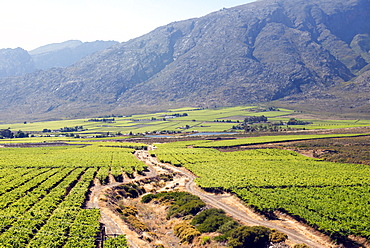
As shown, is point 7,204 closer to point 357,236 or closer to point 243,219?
point 243,219

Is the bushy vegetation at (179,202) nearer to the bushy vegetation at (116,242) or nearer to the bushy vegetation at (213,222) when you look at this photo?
the bushy vegetation at (213,222)

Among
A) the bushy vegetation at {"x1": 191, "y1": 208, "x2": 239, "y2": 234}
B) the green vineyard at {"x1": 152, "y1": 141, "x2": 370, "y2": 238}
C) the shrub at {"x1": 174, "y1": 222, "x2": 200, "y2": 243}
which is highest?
the bushy vegetation at {"x1": 191, "y1": 208, "x2": 239, "y2": 234}

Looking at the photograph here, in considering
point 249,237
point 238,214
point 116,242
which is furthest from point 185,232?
point 116,242

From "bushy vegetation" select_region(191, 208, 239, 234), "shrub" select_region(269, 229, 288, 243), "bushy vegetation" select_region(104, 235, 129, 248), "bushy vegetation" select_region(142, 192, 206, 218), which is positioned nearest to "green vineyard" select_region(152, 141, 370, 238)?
"shrub" select_region(269, 229, 288, 243)

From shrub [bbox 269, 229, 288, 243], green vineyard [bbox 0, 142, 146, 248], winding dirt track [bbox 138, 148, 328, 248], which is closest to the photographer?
green vineyard [bbox 0, 142, 146, 248]

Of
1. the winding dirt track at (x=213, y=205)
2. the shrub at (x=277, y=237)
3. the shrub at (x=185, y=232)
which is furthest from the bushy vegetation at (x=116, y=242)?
the shrub at (x=277, y=237)

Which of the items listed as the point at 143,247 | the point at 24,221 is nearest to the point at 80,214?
the point at 24,221

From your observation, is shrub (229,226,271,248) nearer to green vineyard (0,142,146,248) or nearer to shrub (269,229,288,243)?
shrub (269,229,288,243)

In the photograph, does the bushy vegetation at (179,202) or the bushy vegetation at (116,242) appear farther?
the bushy vegetation at (179,202)
